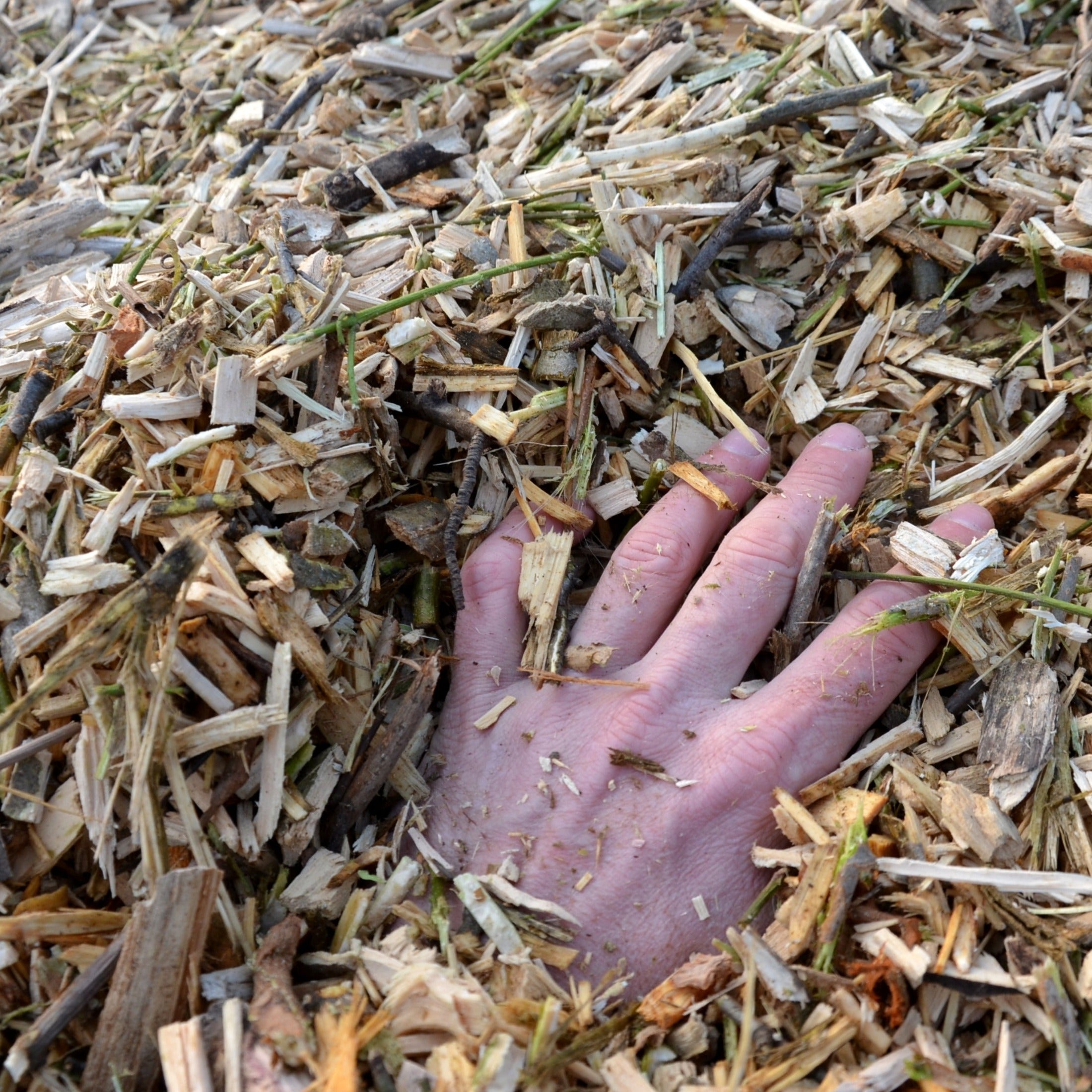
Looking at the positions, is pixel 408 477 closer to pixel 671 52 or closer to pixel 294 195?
pixel 294 195

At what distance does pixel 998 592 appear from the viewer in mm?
1782

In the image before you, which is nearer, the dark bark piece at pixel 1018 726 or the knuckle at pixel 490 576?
the dark bark piece at pixel 1018 726

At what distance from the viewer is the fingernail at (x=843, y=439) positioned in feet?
6.71

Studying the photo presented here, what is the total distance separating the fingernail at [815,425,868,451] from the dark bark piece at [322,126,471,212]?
1.25 m

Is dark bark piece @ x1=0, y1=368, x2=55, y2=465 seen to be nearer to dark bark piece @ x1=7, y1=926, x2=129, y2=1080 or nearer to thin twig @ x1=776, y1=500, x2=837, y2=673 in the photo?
dark bark piece @ x1=7, y1=926, x2=129, y2=1080

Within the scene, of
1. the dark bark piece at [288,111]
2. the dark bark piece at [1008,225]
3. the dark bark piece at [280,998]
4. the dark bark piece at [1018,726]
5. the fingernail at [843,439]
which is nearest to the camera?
the dark bark piece at [280,998]

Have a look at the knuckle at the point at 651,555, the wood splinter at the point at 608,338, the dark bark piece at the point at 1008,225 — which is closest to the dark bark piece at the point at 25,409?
the wood splinter at the point at 608,338

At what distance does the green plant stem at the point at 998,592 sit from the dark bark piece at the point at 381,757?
3.15 ft

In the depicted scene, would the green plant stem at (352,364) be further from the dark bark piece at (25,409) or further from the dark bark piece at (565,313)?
the dark bark piece at (25,409)

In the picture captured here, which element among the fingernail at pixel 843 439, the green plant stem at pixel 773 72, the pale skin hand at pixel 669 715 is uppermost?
the green plant stem at pixel 773 72

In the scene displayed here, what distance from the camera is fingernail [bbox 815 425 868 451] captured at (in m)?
2.04

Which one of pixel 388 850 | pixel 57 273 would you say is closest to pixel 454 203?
pixel 57 273

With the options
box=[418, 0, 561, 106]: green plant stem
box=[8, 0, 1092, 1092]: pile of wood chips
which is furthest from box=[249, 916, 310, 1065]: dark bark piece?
box=[418, 0, 561, 106]: green plant stem

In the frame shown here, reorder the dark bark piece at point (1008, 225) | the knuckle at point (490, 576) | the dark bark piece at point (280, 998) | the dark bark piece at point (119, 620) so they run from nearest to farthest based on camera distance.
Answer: the dark bark piece at point (280, 998) → the dark bark piece at point (119, 620) → the knuckle at point (490, 576) → the dark bark piece at point (1008, 225)
